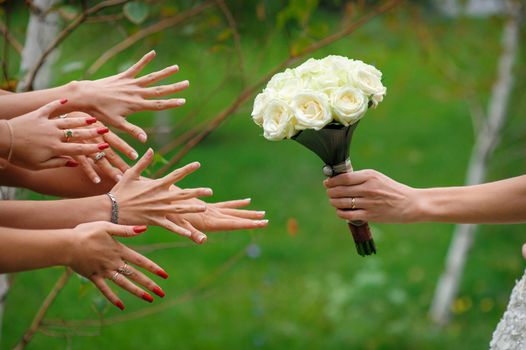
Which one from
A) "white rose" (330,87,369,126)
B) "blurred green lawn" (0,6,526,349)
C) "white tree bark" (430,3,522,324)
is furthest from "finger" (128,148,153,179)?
"white tree bark" (430,3,522,324)

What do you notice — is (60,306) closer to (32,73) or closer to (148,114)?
(32,73)

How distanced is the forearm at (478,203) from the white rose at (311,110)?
446 mm

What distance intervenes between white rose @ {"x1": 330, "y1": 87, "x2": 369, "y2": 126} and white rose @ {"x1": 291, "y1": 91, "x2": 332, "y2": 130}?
2cm

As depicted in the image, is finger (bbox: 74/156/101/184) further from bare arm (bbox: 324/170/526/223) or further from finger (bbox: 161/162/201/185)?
bare arm (bbox: 324/170/526/223)

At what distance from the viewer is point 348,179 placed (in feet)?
6.94

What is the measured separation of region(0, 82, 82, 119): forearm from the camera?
2.07 meters

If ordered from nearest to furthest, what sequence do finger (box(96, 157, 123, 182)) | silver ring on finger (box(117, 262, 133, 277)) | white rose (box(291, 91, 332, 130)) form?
1. silver ring on finger (box(117, 262, 133, 277))
2. white rose (box(291, 91, 332, 130))
3. finger (box(96, 157, 123, 182))

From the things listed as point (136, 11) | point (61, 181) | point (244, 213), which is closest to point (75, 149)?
point (61, 181)

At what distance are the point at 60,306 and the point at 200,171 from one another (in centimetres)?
264

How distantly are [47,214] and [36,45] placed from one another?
1.11 metres

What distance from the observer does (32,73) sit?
2.62m

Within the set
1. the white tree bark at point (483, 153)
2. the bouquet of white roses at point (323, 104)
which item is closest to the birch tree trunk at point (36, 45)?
the bouquet of white roses at point (323, 104)

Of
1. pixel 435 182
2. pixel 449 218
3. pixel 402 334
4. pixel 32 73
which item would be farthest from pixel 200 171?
pixel 449 218

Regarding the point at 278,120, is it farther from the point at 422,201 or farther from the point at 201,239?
the point at 422,201
